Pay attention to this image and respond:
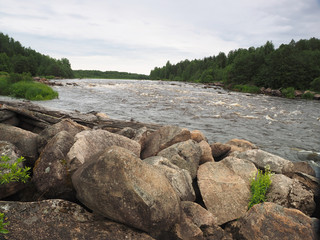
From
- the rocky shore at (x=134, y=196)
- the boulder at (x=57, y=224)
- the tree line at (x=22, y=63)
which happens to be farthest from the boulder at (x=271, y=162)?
the tree line at (x=22, y=63)

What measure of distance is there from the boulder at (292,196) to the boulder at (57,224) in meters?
3.40

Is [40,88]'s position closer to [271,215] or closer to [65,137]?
[65,137]

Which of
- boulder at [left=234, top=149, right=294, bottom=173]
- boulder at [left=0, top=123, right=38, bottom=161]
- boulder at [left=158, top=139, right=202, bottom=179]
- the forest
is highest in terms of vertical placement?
the forest

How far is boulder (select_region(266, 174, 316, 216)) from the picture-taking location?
16.9 ft

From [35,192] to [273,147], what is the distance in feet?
40.3

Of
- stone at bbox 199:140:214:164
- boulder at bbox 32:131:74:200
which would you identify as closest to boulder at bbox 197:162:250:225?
stone at bbox 199:140:214:164

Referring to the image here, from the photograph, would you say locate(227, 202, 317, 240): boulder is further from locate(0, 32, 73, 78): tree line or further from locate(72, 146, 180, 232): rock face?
locate(0, 32, 73, 78): tree line

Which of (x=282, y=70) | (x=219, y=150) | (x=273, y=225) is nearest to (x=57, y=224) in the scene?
(x=273, y=225)

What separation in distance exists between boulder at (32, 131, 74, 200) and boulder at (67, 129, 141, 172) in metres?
0.19

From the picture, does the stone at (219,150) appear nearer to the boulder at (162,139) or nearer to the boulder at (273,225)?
the boulder at (162,139)

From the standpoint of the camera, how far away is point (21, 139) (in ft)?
18.5

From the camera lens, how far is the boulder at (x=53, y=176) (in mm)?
4336

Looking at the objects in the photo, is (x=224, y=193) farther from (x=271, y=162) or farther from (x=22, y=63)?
(x=22, y=63)

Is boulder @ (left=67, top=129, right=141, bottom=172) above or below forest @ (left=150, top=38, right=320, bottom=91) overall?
below
